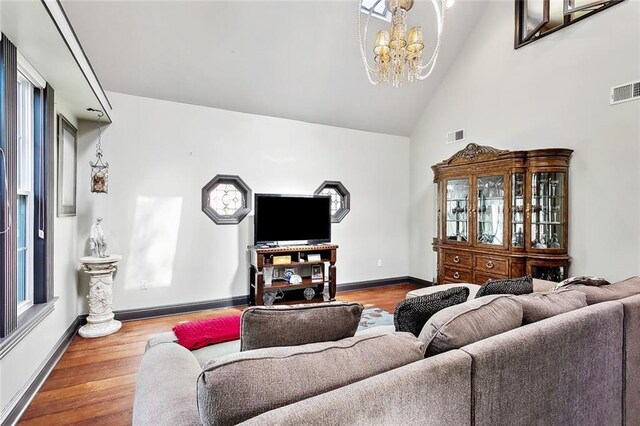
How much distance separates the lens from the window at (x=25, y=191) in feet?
8.09

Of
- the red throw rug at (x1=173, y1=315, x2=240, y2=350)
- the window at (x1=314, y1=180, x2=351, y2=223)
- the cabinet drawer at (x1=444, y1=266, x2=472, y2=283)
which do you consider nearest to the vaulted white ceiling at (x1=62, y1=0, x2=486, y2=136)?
the window at (x1=314, y1=180, x2=351, y2=223)

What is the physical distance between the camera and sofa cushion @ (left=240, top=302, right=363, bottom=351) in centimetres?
113

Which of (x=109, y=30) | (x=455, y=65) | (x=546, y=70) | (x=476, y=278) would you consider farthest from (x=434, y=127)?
(x=109, y=30)

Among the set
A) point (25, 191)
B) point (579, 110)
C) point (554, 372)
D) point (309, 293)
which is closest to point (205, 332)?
point (554, 372)

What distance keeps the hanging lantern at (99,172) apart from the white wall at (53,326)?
0.89 feet

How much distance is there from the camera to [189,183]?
4.20 meters

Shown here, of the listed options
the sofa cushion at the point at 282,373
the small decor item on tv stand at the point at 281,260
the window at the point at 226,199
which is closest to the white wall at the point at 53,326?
the window at the point at 226,199

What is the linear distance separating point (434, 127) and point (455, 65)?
3.20 feet

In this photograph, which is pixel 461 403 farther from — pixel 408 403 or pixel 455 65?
pixel 455 65

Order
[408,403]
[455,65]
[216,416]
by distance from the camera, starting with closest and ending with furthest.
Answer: [216,416] → [408,403] → [455,65]

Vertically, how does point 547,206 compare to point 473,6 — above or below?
below

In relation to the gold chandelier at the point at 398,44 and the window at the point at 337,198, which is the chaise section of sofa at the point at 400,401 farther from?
the window at the point at 337,198

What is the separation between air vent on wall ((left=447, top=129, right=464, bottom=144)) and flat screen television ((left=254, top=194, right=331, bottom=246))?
224 centimetres

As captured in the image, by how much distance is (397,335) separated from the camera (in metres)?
1.17
